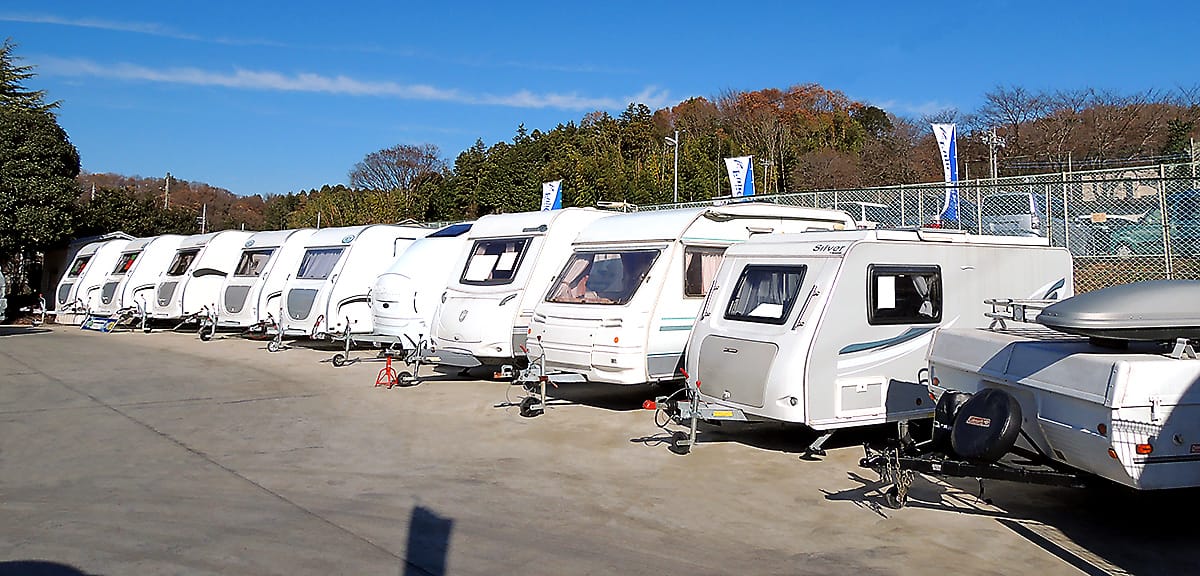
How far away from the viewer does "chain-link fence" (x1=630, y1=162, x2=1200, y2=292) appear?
13.2 metres

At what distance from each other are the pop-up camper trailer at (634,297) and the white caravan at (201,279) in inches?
516

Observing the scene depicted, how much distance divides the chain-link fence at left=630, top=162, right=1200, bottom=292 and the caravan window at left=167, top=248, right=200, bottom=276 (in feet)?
41.3

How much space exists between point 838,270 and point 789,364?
1.00 meters

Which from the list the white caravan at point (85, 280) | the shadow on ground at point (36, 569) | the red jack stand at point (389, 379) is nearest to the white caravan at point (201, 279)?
the white caravan at point (85, 280)

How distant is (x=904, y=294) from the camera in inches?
348

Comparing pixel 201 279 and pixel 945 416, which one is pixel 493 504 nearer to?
pixel 945 416

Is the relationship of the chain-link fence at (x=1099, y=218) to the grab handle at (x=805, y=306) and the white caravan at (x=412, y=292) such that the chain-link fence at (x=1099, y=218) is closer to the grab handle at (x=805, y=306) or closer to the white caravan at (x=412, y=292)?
the white caravan at (x=412, y=292)

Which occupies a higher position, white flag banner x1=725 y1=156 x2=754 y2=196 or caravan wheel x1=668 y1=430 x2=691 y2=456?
white flag banner x1=725 y1=156 x2=754 y2=196

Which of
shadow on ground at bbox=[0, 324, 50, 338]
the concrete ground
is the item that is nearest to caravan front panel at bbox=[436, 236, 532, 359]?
the concrete ground

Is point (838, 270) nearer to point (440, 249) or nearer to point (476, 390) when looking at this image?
point (476, 390)

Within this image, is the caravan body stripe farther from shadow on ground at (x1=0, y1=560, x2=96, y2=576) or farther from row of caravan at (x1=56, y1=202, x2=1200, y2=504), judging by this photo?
shadow on ground at (x1=0, y1=560, x2=96, y2=576)

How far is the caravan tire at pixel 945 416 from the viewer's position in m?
6.66

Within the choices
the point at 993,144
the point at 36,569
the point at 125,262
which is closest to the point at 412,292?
the point at 36,569

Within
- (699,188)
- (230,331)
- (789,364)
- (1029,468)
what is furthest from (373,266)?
(699,188)
